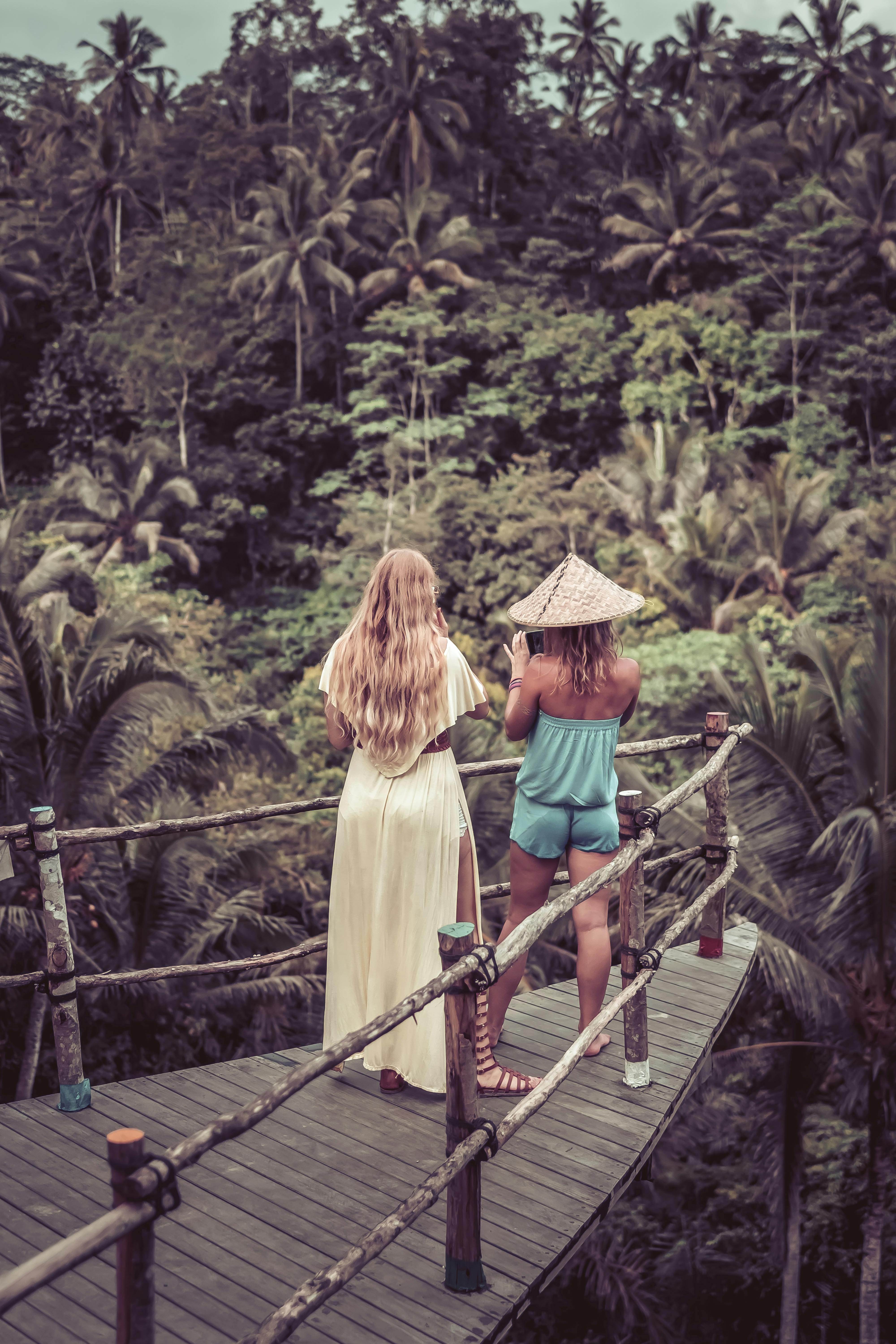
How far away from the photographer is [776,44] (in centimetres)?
3350

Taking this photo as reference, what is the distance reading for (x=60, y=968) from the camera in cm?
321

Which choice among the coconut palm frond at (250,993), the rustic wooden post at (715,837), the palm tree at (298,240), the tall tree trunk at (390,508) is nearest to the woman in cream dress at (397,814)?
the rustic wooden post at (715,837)

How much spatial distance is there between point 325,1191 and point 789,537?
1974cm

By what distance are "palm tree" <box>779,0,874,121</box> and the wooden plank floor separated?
33.7 meters

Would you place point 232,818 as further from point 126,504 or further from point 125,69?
point 125,69

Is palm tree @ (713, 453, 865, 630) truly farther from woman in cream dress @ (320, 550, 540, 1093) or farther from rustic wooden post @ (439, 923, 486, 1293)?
rustic wooden post @ (439, 923, 486, 1293)

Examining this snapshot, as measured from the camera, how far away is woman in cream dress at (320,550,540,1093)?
3.04 m

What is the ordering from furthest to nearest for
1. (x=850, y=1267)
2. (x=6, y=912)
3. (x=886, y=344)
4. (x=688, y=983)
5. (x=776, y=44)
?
(x=776, y=44), (x=886, y=344), (x=850, y=1267), (x=6, y=912), (x=688, y=983)

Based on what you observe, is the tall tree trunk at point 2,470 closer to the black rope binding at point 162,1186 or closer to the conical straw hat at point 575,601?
the conical straw hat at point 575,601

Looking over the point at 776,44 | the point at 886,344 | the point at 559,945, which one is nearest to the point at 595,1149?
the point at 559,945

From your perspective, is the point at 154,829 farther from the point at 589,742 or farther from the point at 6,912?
the point at 6,912

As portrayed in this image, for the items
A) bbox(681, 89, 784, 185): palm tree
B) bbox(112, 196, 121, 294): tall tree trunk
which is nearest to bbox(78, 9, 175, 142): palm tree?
bbox(112, 196, 121, 294): tall tree trunk

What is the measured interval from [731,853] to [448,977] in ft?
8.69

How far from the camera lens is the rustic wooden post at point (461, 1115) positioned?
229 cm
